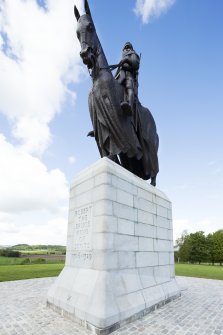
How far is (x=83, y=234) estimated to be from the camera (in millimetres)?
6926

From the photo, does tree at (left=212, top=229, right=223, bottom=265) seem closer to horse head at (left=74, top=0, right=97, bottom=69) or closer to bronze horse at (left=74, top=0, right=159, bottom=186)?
bronze horse at (left=74, top=0, right=159, bottom=186)

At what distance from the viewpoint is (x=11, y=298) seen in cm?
805

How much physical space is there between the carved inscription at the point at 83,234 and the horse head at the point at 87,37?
4.29 metres

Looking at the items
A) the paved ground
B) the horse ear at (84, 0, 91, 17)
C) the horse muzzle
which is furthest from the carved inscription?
the horse ear at (84, 0, 91, 17)

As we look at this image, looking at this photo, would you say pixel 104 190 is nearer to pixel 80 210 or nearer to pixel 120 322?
pixel 80 210

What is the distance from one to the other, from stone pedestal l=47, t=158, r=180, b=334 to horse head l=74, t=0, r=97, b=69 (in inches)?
119

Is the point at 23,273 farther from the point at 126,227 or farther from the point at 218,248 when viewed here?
the point at 218,248

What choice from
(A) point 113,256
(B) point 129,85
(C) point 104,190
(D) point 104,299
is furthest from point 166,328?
(B) point 129,85

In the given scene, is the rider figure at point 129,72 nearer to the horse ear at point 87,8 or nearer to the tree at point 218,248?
the horse ear at point 87,8

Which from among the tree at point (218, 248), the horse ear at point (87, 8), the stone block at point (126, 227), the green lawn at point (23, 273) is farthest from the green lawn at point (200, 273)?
the tree at point (218, 248)

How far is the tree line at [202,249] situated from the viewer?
56.3 meters

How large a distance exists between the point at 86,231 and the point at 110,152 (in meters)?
2.58

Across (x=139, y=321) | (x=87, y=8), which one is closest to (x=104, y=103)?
(x=87, y=8)

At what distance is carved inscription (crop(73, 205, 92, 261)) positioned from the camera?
6.63m
